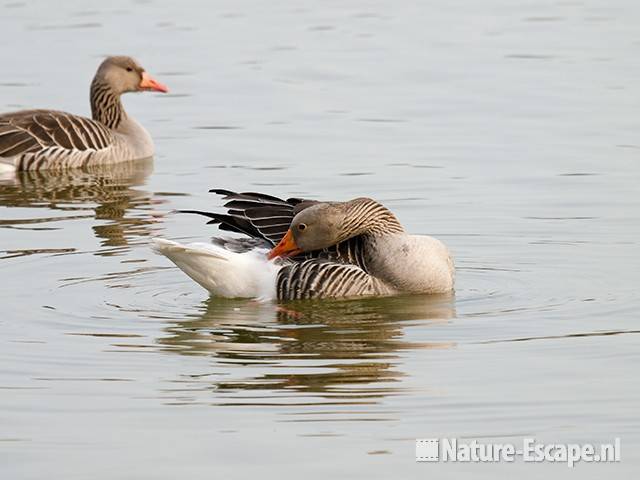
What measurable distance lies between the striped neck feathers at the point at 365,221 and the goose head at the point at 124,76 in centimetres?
824

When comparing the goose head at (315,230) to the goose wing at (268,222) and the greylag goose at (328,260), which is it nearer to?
the greylag goose at (328,260)

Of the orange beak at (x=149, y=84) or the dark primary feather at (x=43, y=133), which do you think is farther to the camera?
the orange beak at (x=149, y=84)

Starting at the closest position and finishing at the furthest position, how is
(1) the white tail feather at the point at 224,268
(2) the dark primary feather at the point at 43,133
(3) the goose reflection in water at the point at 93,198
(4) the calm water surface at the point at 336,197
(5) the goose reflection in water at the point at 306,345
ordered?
1. (4) the calm water surface at the point at 336,197
2. (5) the goose reflection in water at the point at 306,345
3. (1) the white tail feather at the point at 224,268
4. (3) the goose reflection in water at the point at 93,198
5. (2) the dark primary feather at the point at 43,133

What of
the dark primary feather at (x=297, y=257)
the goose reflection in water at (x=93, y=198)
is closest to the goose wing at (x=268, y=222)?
the dark primary feather at (x=297, y=257)

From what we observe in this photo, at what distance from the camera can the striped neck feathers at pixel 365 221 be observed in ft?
38.5

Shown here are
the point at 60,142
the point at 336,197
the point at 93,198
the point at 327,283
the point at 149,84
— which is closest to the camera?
the point at 327,283

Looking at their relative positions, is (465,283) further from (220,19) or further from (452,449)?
(220,19)

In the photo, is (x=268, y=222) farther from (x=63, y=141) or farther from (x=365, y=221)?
(x=63, y=141)

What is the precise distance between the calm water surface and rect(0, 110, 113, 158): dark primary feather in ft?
1.27

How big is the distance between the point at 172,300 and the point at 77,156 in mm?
6947

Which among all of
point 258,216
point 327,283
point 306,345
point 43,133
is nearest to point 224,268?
point 258,216

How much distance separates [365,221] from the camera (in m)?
11.8

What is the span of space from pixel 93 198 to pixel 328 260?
5191 mm

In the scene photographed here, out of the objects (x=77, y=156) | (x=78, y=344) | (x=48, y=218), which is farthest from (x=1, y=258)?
(x=77, y=156)
